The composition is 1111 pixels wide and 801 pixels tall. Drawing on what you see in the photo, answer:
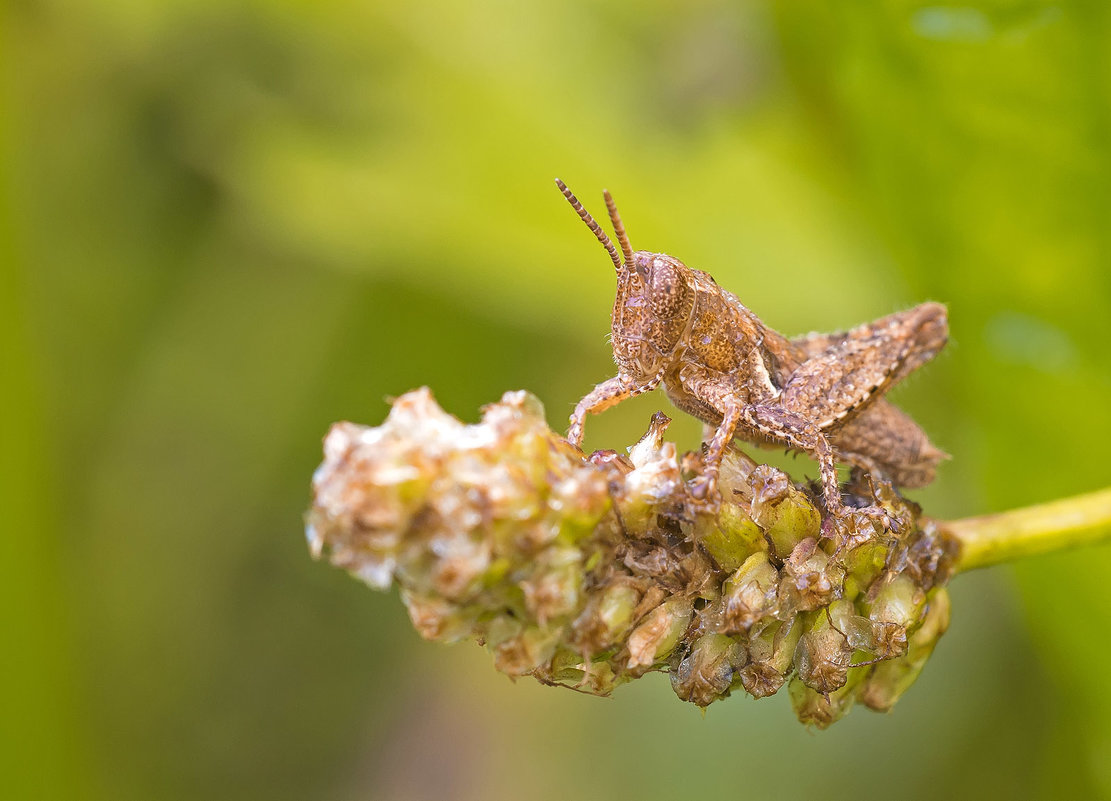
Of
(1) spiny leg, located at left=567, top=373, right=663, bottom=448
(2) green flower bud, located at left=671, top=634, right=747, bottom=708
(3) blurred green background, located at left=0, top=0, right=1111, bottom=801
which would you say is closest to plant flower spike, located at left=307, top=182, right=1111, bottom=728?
(2) green flower bud, located at left=671, top=634, right=747, bottom=708

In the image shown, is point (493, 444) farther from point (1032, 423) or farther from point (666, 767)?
point (666, 767)

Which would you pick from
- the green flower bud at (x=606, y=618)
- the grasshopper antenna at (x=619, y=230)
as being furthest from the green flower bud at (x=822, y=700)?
the grasshopper antenna at (x=619, y=230)

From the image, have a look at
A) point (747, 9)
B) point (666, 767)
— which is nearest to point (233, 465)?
point (666, 767)

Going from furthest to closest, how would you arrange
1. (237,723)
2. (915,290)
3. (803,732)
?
(237,723) < (803,732) < (915,290)

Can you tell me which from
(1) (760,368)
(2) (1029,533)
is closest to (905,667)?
(2) (1029,533)

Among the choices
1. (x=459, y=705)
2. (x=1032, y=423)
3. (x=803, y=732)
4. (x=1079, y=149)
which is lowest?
(x=459, y=705)

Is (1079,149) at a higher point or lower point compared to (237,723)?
higher

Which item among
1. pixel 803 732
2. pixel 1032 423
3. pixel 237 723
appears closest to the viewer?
pixel 1032 423
